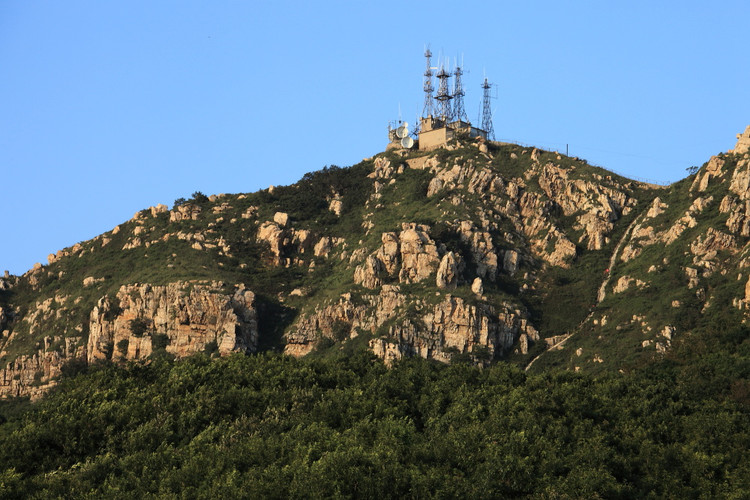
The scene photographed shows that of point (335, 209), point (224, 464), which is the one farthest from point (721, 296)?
point (224, 464)

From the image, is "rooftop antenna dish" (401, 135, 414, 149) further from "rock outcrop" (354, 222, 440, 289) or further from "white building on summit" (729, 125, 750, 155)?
"white building on summit" (729, 125, 750, 155)

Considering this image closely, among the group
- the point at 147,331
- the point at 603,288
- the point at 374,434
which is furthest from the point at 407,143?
the point at 374,434

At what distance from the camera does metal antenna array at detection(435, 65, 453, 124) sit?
188375 millimetres

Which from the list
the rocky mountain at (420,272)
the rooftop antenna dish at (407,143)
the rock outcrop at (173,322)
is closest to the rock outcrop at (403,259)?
the rocky mountain at (420,272)

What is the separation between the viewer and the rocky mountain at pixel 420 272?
144m

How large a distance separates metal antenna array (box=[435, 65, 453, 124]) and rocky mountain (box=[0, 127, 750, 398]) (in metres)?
8.91

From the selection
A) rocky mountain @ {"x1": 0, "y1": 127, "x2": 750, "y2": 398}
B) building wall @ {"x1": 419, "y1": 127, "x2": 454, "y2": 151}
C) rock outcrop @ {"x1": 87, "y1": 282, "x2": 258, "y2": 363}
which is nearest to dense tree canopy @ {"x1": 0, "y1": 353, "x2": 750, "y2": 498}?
rocky mountain @ {"x1": 0, "y1": 127, "x2": 750, "y2": 398}

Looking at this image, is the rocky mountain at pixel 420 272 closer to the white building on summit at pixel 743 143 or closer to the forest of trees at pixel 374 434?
the white building on summit at pixel 743 143

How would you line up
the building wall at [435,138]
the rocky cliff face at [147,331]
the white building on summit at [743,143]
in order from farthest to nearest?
the building wall at [435,138] → the white building on summit at [743,143] → the rocky cliff face at [147,331]

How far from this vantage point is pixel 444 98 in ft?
618

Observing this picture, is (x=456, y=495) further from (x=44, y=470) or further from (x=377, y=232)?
(x=377, y=232)

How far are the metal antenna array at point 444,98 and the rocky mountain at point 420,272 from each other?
8.91 m

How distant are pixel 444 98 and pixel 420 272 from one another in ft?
146

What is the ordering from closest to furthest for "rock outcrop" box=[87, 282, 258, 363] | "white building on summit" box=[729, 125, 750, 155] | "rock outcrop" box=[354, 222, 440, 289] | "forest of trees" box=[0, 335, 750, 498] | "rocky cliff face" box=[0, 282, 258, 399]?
"forest of trees" box=[0, 335, 750, 498] < "rock outcrop" box=[87, 282, 258, 363] < "rocky cliff face" box=[0, 282, 258, 399] < "rock outcrop" box=[354, 222, 440, 289] < "white building on summit" box=[729, 125, 750, 155]
